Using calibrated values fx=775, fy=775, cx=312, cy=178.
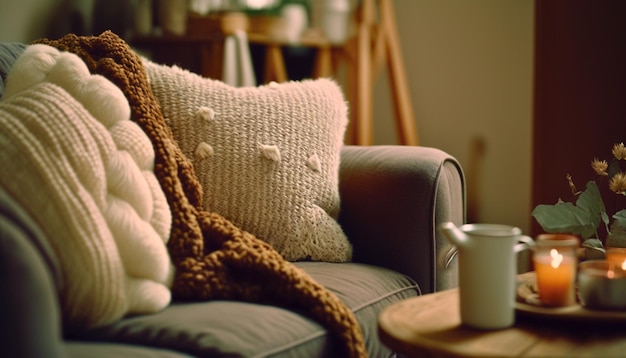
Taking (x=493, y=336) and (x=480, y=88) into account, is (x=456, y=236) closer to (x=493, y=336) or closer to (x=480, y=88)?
(x=493, y=336)

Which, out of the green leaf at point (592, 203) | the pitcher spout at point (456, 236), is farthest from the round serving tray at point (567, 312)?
the green leaf at point (592, 203)

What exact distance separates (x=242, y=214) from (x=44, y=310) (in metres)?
0.64

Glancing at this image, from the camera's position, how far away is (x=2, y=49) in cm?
134

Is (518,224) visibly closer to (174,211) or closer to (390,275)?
(390,275)

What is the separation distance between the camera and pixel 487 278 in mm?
955

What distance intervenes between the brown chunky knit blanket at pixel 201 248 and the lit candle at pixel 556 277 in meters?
0.28

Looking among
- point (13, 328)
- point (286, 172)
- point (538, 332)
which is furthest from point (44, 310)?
point (286, 172)

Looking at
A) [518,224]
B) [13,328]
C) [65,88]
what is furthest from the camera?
[518,224]

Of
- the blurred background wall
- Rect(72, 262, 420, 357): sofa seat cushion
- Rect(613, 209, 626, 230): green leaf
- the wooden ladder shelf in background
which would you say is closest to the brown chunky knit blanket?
Rect(72, 262, 420, 357): sofa seat cushion

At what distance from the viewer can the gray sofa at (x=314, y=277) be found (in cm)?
76

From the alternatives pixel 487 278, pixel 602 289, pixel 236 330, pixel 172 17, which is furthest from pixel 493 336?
pixel 172 17

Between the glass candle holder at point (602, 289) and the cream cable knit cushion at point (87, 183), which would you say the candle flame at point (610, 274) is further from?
the cream cable knit cushion at point (87, 183)

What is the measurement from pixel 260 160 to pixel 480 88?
172 centimetres

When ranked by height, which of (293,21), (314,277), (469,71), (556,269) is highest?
(293,21)
